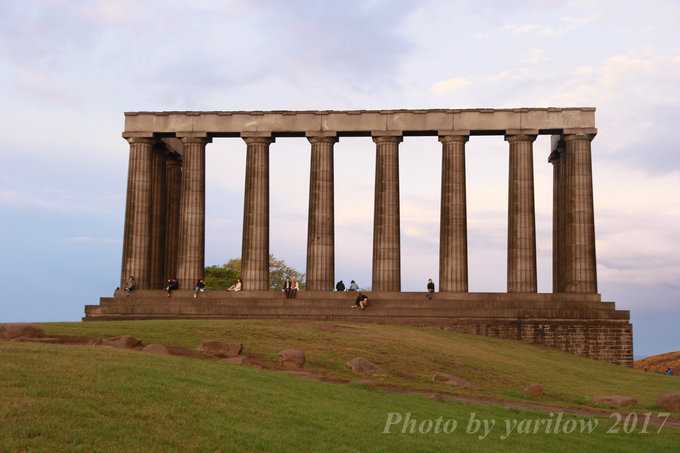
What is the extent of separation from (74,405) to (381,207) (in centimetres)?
4562

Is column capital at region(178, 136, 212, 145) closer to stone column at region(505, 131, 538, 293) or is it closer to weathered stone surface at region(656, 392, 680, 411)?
stone column at region(505, 131, 538, 293)

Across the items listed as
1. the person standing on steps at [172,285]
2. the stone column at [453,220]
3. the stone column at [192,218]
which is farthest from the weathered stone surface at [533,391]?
the stone column at [192,218]

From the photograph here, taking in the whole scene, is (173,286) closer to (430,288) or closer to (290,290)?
(290,290)

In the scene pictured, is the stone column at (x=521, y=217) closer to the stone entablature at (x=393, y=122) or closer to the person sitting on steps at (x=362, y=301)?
the stone entablature at (x=393, y=122)

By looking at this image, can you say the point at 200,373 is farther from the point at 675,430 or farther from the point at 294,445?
the point at 675,430

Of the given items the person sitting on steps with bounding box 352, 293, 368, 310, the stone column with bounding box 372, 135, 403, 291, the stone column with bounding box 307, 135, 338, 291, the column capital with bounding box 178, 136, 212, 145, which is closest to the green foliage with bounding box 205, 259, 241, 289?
the column capital with bounding box 178, 136, 212, 145

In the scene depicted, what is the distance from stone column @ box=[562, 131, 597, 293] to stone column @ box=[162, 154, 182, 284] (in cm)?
3757

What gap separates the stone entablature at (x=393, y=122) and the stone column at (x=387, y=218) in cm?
172

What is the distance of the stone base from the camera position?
2090 inches

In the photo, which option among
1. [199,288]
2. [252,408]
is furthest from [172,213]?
[252,408]

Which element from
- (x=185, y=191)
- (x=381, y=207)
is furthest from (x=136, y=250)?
(x=381, y=207)

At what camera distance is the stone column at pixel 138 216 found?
63594 millimetres

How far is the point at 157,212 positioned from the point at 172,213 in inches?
100

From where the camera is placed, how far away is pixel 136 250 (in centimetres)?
6369
